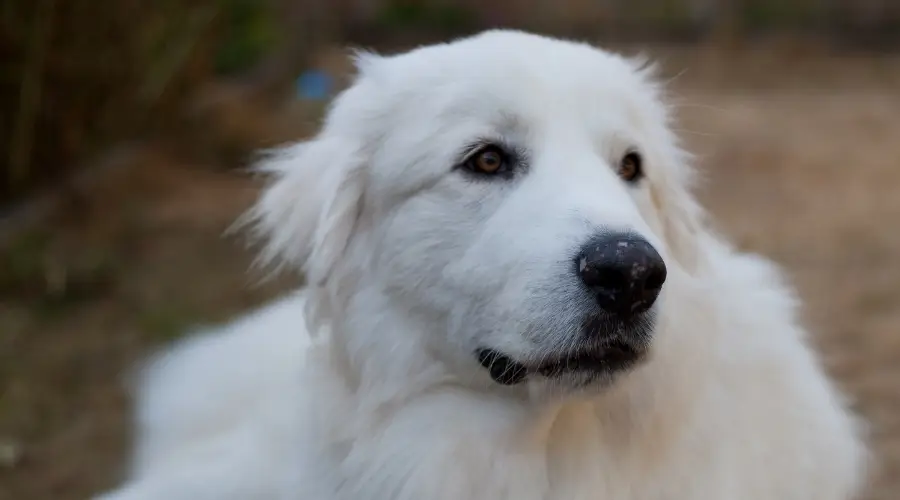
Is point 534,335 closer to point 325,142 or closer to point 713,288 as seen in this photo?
point 713,288

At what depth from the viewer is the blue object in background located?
854 cm

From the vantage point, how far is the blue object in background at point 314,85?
8.54 m

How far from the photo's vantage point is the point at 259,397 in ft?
9.80

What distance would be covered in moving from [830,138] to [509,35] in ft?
19.7

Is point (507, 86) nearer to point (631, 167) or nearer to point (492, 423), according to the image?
point (631, 167)

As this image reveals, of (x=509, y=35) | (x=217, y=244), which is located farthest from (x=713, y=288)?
(x=217, y=244)

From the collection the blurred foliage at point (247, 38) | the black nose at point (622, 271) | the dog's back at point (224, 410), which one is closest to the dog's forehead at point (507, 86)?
the black nose at point (622, 271)

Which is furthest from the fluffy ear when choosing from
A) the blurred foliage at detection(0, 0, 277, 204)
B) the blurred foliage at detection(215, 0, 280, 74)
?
the blurred foliage at detection(215, 0, 280, 74)

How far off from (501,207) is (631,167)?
36cm

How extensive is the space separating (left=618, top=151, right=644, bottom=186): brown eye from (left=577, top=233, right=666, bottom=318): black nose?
16.8 inches

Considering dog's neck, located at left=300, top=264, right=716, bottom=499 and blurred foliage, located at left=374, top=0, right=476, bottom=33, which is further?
blurred foliage, located at left=374, top=0, right=476, bottom=33

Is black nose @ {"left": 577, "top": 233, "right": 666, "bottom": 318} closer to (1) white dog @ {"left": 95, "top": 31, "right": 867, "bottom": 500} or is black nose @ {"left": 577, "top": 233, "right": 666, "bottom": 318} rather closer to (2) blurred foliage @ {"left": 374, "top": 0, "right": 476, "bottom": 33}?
(1) white dog @ {"left": 95, "top": 31, "right": 867, "bottom": 500}

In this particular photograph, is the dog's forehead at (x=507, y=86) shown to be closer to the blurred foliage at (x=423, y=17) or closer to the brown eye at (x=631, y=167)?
the brown eye at (x=631, y=167)

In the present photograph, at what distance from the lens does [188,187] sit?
692 centimetres
